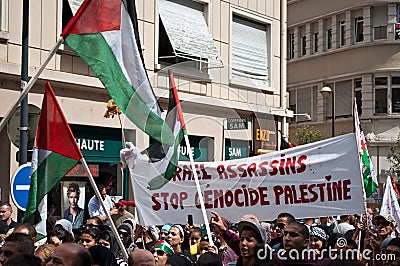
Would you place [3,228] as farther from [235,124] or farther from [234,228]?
[235,124]

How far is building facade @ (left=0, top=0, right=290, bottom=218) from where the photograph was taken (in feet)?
24.9

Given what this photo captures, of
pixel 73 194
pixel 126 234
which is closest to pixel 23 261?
pixel 126 234

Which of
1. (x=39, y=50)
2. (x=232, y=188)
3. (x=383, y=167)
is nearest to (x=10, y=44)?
(x=39, y=50)

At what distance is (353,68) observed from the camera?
35500mm

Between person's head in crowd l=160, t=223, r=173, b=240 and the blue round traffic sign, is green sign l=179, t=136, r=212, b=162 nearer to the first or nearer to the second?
person's head in crowd l=160, t=223, r=173, b=240

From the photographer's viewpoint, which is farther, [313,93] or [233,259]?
[313,93]

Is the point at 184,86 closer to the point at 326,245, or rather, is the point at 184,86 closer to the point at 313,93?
the point at 326,245

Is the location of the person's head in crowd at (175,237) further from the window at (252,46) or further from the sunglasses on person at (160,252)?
the window at (252,46)

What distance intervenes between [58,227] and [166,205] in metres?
1.35

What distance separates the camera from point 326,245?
28.9 feet

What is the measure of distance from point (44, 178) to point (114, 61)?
1406 millimetres

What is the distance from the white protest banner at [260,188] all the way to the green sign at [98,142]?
20.5 feet

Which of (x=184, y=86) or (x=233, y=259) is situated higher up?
(x=184, y=86)

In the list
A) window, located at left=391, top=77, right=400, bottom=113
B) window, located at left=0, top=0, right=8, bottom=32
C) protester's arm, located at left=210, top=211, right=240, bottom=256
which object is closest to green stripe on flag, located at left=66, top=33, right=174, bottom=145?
protester's arm, located at left=210, top=211, right=240, bottom=256
